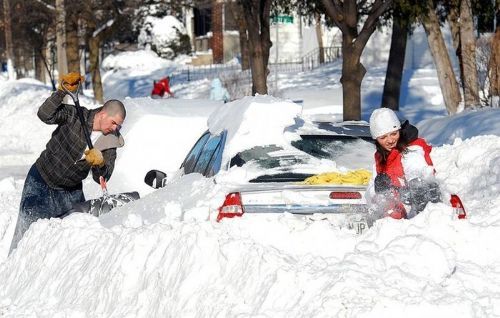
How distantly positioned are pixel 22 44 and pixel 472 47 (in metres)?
Answer: 42.8

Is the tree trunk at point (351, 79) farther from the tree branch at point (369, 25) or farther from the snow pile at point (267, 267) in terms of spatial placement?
the snow pile at point (267, 267)

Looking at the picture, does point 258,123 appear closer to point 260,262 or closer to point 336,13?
point 260,262

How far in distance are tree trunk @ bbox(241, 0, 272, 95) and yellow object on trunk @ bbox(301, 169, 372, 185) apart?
15.9 meters

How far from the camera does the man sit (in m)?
9.23

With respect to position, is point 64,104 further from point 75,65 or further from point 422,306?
point 75,65

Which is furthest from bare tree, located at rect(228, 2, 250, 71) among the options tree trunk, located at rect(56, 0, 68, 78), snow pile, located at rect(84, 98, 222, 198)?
snow pile, located at rect(84, 98, 222, 198)

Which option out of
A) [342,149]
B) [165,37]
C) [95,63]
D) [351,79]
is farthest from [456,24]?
[165,37]

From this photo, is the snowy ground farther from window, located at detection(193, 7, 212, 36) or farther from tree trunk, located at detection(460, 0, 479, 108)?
window, located at detection(193, 7, 212, 36)

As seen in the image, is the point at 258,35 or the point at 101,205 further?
the point at 258,35

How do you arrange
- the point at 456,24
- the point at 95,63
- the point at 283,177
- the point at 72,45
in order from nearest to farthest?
the point at 283,177
the point at 456,24
the point at 72,45
the point at 95,63

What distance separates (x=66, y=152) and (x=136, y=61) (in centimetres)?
5835

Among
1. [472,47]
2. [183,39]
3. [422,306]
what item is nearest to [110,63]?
[183,39]

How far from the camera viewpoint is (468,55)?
69.9 ft

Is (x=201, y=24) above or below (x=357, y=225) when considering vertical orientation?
below
